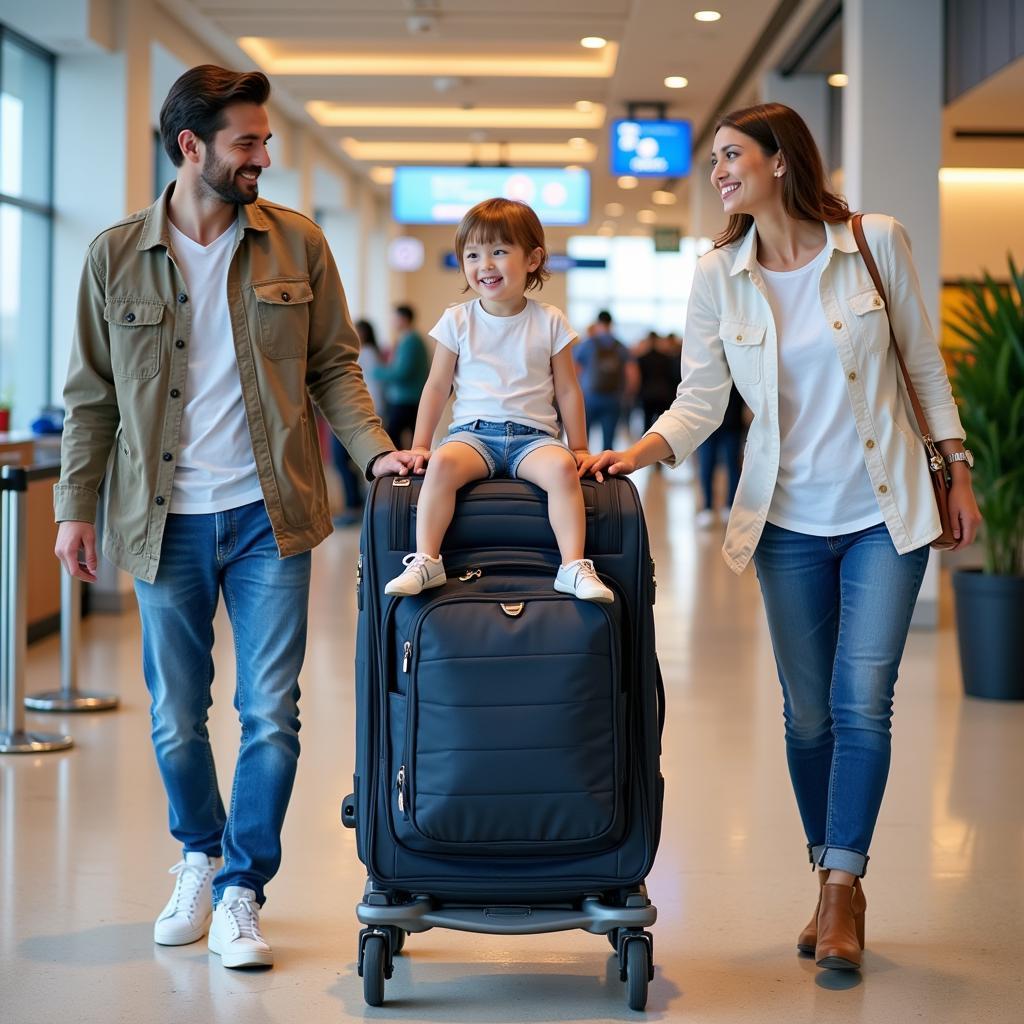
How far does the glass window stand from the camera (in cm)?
827

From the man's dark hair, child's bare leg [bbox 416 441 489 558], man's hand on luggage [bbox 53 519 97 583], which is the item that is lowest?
man's hand on luggage [bbox 53 519 97 583]

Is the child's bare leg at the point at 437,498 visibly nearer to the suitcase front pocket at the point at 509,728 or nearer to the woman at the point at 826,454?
the suitcase front pocket at the point at 509,728

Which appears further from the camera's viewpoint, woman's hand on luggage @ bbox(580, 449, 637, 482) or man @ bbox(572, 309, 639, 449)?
man @ bbox(572, 309, 639, 449)

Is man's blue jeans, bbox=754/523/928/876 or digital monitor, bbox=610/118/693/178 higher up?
digital monitor, bbox=610/118/693/178

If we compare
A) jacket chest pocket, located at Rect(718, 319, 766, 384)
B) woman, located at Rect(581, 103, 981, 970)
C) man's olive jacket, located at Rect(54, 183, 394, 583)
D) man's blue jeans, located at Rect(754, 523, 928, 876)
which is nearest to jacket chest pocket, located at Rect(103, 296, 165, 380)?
man's olive jacket, located at Rect(54, 183, 394, 583)

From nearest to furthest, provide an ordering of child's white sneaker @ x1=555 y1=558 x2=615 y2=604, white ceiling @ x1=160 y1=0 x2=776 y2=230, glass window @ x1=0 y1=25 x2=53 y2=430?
child's white sneaker @ x1=555 y1=558 x2=615 y2=604, glass window @ x1=0 y1=25 x2=53 y2=430, white ceiling @ x1=160 y1=0 x2=776 y2=230

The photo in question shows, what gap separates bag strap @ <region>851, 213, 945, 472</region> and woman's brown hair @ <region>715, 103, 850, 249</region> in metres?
Answer: 0.05

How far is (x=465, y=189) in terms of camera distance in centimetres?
1375

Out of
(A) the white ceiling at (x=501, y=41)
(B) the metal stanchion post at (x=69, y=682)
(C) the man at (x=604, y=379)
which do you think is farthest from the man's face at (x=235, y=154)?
(C) the man at (x=604, y=379)

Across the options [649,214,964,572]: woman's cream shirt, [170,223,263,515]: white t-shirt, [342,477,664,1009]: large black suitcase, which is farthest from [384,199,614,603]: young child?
[170,223,263,515]: white t-shirt

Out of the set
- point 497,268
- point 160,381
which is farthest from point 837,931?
point 160,381

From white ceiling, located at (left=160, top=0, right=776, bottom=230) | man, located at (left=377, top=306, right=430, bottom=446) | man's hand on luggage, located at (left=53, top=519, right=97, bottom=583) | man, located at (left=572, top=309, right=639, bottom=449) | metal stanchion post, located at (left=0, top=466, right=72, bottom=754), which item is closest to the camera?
man's hand on luggage, located at (left=53, top=519, right=97, bottom=583)

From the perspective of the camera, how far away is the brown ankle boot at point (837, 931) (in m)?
2.69

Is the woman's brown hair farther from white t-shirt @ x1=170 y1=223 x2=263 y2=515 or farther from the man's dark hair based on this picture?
white t-shirt @ x1=170 y1=223 x2=263 y2=515
